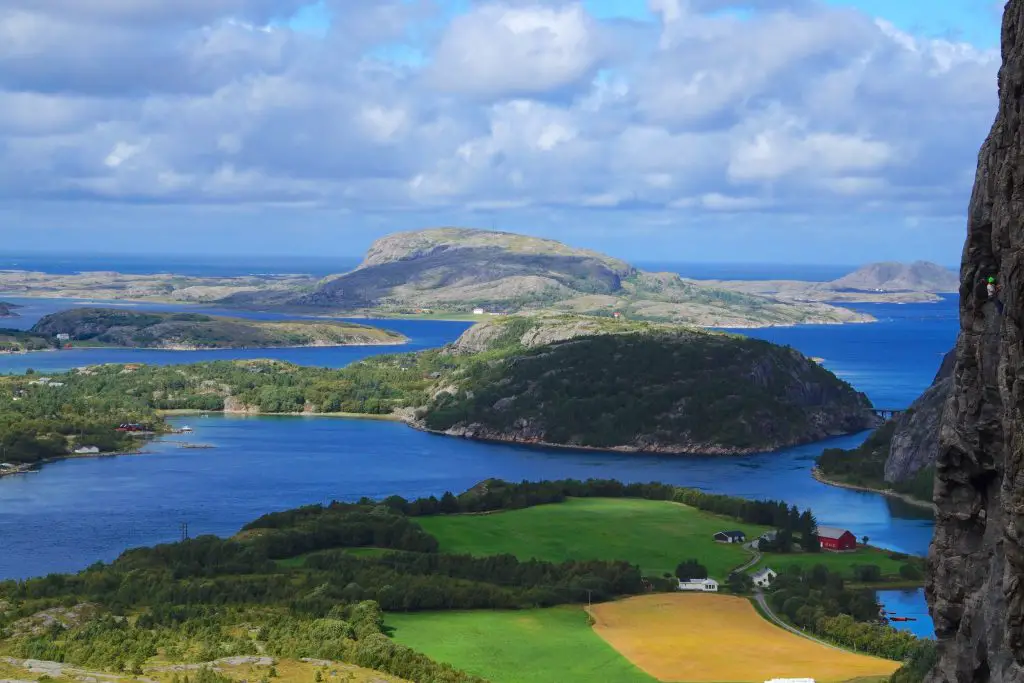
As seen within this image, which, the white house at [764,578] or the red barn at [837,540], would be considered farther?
the red barn at [837,540]

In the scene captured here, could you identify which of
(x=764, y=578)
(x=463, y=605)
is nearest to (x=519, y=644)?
(x=463, y=605)

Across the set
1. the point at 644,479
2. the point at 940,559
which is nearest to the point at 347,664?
the point at 940,559

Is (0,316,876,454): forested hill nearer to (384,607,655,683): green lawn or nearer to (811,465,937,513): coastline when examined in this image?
(811,465,937,513): coastline

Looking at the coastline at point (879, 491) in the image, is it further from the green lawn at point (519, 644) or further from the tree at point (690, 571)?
the green lawn at point (519, 644)

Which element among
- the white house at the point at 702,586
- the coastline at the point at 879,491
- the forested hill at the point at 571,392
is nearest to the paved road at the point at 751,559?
the white house at the point at 702,586

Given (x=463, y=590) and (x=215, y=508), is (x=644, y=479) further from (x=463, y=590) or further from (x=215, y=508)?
(x=463, y=590)

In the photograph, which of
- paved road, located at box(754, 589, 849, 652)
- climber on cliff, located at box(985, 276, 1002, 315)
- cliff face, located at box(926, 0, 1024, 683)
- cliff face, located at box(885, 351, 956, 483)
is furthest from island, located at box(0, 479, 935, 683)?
cliff face, located at box(885, 351, 956, 483)
